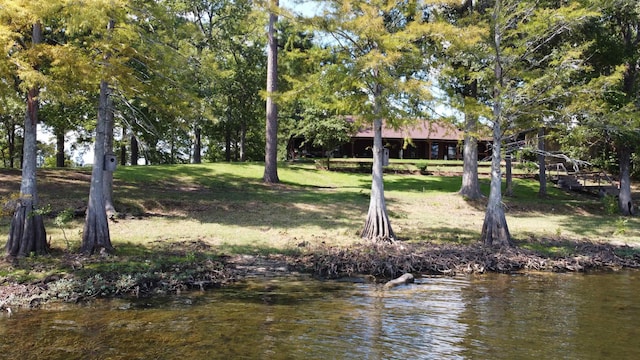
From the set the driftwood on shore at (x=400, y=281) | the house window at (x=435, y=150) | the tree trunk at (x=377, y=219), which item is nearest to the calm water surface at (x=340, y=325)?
the driftwood on shore at (x=400, y=281)

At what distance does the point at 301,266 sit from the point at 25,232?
7.02 m

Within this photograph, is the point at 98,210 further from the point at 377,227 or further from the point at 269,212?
the point at 377,227

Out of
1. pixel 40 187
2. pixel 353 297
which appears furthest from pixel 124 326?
pixel 40 187

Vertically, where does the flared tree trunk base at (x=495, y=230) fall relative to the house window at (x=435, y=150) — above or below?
below

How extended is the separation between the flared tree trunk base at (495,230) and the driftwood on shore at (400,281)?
17.0ft

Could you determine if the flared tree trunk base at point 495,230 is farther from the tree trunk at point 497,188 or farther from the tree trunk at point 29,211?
the tree trunk at point 29,211

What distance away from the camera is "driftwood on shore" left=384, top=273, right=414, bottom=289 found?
39.8ft

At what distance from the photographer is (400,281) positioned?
12281 mm

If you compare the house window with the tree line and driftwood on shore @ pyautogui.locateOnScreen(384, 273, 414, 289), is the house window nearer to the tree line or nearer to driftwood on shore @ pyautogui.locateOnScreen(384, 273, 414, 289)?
the tree line

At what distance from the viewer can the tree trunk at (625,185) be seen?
24.5 metres

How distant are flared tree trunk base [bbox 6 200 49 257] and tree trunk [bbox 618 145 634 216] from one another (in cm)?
2508

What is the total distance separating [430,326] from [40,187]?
58.5 ft

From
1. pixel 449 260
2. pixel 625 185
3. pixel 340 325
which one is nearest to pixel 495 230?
pixel 449 260

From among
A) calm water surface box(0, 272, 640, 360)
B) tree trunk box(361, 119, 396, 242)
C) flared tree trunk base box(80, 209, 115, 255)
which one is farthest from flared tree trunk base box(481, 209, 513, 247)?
flared tree trunk base box(80, 209, 115, 255)
